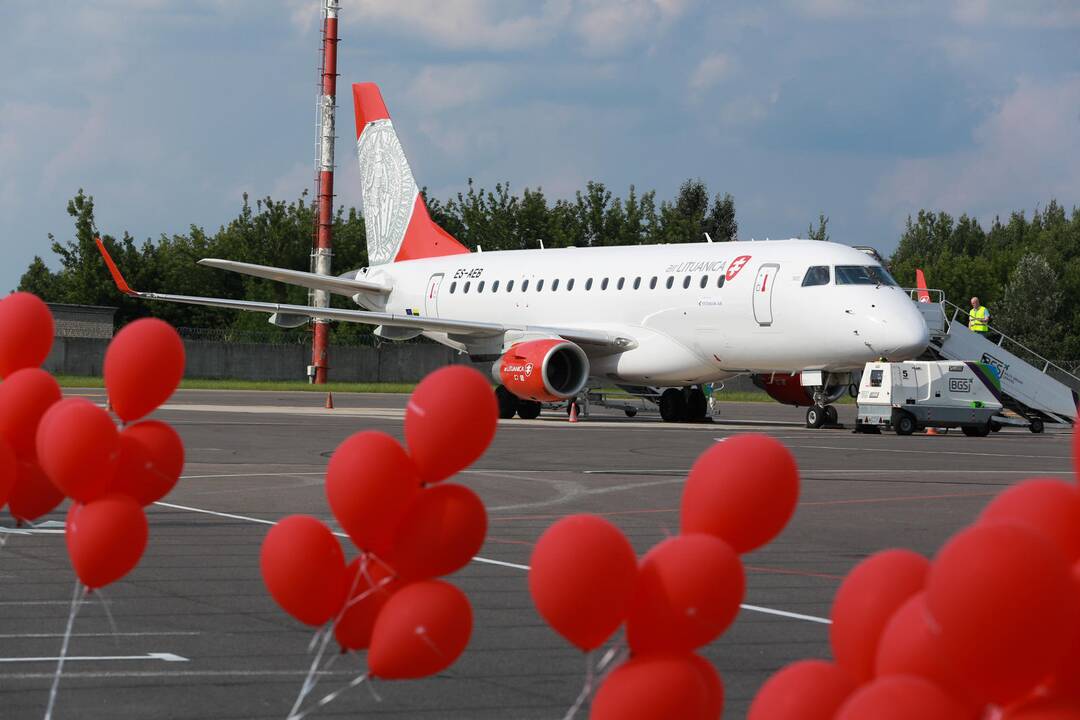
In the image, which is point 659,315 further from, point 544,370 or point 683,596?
point 683,596

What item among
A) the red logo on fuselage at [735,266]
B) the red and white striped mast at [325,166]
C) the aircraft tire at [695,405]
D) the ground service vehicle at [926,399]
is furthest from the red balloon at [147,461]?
the red and white striped mast at [325,166]

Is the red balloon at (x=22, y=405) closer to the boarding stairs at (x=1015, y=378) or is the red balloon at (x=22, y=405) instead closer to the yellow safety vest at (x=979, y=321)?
the boarding stairs at (x=1015, y=378)

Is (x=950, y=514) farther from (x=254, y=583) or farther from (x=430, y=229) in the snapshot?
(x=430, y=229)

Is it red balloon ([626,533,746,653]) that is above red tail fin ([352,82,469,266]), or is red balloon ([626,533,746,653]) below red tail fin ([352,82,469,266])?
below

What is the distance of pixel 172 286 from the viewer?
67625 mm

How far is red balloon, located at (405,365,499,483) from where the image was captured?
367cm

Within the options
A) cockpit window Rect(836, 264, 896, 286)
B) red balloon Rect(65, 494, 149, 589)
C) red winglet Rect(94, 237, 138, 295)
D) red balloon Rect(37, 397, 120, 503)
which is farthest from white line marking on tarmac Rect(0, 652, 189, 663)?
cockpit window Rect(836, 264, 896, 286)

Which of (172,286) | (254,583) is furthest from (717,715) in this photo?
(172,286)

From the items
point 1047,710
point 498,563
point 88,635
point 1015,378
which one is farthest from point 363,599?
point 1015,378

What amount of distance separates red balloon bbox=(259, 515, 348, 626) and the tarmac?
1.78m

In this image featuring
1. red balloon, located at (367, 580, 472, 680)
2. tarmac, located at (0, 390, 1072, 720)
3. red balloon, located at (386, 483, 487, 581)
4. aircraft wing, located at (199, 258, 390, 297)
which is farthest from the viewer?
aircraft wing, located at (199, 258, 390, 297)

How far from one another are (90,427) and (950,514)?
962 centimetres

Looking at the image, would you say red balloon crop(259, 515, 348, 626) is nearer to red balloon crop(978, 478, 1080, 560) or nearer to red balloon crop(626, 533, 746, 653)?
red balloon crop(626, 533, 746, 653)

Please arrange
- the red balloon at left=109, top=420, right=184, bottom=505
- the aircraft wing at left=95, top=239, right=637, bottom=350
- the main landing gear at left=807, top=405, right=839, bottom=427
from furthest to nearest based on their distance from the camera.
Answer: the aircraft wing at left=95, top=239, right=637, bottom=350 < the main landing gear at left=807, top=405, right=839, bottom=427 < the red balloon at left=109, top=420, right=184, bottom=505
